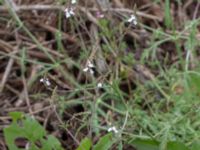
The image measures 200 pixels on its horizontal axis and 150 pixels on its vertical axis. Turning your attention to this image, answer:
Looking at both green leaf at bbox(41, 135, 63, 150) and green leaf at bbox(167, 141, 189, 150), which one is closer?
green leaf at bbox(167, 141, 189, 150)

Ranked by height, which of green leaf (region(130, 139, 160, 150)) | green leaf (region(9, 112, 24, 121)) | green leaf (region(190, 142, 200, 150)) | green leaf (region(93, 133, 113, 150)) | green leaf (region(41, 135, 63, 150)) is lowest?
green leaf (region(130, 139, 160, 150))

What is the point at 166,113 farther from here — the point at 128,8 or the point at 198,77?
the point at 128,8

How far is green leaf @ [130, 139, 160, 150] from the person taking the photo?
7.97ft

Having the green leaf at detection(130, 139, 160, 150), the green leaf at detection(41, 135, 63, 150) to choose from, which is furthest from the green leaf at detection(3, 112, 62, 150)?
the green leaf at detection(130, 139, 160, 150)

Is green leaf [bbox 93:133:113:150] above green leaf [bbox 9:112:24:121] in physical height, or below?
below

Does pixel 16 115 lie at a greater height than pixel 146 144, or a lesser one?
greater

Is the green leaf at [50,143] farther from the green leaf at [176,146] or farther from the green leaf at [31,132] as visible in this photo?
the green leaf at [176,146]

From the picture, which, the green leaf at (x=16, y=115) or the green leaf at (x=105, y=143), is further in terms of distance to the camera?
the green leaf at (x=16, y=115)

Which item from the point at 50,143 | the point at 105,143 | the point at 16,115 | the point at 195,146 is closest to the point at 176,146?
the point at 195,146

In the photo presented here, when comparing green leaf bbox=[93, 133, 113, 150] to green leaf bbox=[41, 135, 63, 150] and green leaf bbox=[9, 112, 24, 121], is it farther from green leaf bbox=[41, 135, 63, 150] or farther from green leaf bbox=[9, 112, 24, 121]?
green leaf bbox=[9, 112, 24, 121]

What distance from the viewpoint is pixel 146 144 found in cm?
245

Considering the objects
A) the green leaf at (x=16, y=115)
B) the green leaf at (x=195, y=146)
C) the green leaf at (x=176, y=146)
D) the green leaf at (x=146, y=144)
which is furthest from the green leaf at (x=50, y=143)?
the green leaf at (x=195, y=146)

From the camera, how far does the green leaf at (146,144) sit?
2430 millimetres

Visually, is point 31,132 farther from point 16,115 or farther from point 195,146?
point 195,146
